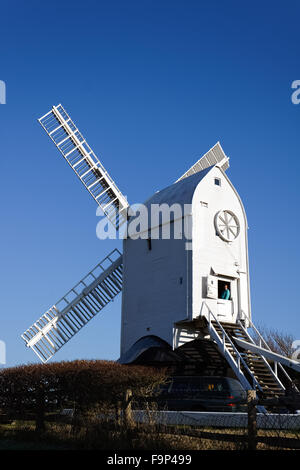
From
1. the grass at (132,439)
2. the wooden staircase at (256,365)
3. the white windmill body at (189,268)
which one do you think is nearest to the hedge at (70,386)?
the grass at (132,439)

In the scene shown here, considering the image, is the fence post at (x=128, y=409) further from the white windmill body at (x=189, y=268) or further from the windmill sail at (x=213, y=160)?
the windmill sail at (x=213, y=160)

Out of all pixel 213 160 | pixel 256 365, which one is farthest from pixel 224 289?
pixel 213 160

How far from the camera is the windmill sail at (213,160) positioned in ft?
93.5

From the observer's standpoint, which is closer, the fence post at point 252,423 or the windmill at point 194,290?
the fence post at point 252,423

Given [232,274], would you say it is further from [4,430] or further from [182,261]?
[4,430]

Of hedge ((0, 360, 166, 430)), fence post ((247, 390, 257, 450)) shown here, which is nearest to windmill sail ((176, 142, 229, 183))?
hedge ((0, 360, 166, 430))

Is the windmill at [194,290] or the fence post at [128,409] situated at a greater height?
the windmill at [194,290]

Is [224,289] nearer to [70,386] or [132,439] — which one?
[70,386]

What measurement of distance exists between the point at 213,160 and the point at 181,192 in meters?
7.89

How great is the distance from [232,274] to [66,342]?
9.09m

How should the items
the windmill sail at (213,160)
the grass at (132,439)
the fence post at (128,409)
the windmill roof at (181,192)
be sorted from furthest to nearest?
the windmill sail at (213,160), the windmill roof at (181,192), the fence post at (128,409), the grass at (132,439)

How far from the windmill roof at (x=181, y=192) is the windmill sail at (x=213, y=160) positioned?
17.1ft

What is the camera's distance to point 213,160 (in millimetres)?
29109

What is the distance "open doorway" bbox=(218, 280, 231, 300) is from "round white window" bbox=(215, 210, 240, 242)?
1935mm
